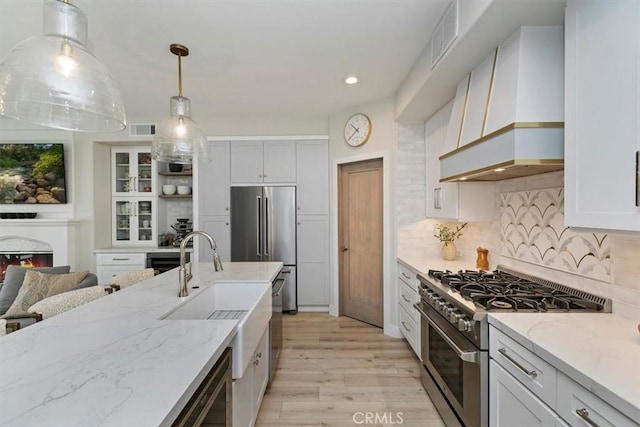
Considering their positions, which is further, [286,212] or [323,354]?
[286,212]

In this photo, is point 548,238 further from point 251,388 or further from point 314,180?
point 314,180

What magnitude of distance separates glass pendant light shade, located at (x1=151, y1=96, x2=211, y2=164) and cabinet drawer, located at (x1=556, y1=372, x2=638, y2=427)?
2.53 metres

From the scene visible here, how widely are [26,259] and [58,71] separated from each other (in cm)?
451

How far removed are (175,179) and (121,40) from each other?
110 inches

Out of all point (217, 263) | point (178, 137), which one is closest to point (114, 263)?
point (217, 263)

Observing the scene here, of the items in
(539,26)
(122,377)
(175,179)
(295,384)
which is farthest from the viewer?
(175,179)

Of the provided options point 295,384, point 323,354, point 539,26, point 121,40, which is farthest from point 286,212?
point 539,26

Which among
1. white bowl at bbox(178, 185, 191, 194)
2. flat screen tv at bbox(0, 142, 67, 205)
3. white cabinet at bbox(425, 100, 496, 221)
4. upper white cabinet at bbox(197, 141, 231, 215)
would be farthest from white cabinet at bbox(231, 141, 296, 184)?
flat screen tv at bbox(0, 142, 67, 205)

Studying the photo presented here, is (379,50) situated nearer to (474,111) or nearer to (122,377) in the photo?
(474,111)

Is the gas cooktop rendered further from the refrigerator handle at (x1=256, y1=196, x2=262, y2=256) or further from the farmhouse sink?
the refrigerator handle at (x1=256, y1=196, x2=262, y2=256)

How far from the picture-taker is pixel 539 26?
5.24ft

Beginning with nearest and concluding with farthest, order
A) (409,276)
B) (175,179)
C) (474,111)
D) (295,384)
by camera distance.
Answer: (474,111) → (295,384) → (409,276) → (175,179)

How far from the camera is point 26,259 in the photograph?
4.18 m

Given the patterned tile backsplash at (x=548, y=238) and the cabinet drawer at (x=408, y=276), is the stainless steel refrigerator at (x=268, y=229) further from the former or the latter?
the patterned tile backsplash at (x=548, y=238)
